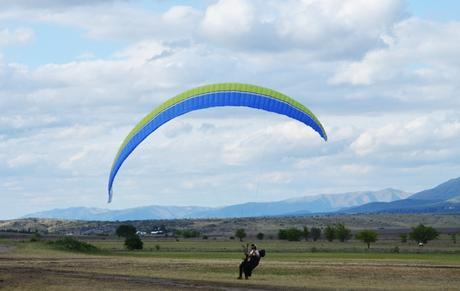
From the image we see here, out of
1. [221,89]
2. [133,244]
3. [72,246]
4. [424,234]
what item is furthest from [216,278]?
[424,234]

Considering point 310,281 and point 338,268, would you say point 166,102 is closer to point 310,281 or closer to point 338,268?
point 310,281

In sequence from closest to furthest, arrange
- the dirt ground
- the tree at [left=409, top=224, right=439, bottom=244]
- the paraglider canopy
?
the dirt ground → the paraglider canopy → the tree at [left=409, top=224, right=439, bottom=244]

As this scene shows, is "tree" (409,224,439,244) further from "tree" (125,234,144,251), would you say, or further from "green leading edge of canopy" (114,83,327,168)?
"green leading edge of canopy" (114,83,327,168)

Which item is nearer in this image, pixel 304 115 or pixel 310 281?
pixel 310 281

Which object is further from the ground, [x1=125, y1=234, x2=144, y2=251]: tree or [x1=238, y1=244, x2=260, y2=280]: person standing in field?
[x1=125, y1=234, x2=144, y2=251]: tree

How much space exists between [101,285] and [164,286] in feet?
7.72

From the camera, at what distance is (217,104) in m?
38.4

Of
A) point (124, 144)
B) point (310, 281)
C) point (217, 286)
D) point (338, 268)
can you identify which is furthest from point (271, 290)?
point (338, 268)

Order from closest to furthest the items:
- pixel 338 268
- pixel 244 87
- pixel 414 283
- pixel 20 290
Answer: pixel 20 290, pixel 414 283, pixel 244 87, pixel 338 268

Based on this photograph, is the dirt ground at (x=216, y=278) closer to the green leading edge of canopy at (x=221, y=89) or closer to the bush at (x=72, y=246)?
the green leading edge of canopy at (x=221, y=89)

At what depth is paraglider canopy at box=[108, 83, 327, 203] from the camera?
38.4m

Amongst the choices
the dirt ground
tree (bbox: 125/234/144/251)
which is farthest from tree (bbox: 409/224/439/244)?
the dirt ground

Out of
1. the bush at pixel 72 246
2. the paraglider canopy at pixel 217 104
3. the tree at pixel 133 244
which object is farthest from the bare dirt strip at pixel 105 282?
the tree at pixel 133 244

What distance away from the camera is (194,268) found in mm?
46688
